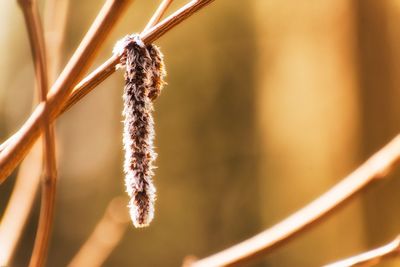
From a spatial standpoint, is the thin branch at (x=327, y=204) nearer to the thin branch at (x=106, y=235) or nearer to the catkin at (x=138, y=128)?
the catkin at (x=138, y=128)

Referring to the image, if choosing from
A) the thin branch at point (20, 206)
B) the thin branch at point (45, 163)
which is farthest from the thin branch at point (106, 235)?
the thin branch at point (45, 163)

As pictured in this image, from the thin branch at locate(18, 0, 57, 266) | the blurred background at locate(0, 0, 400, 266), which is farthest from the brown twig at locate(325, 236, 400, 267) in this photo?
the blurred background at locate(0, 0, 400, 266)

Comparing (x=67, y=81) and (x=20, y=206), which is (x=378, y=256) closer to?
(x=67, y=81)

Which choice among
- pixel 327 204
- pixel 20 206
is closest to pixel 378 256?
pixel 327 204

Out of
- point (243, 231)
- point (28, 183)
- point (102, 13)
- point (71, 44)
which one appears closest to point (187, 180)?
point (243, 231)

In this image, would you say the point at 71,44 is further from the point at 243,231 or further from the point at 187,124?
the point at 243,231

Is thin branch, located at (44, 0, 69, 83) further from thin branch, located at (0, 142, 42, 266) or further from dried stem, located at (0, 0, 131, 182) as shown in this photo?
dried stem, located at (0, 0, 131, 182)
